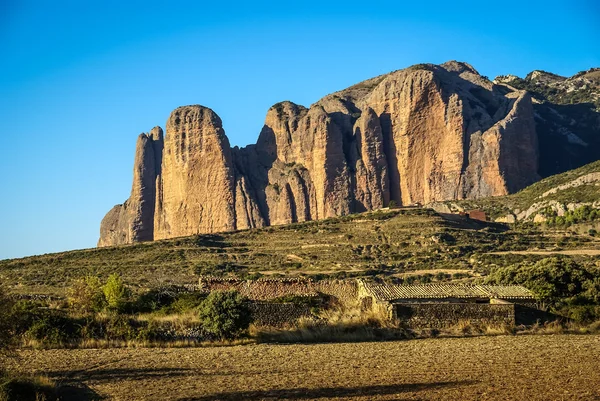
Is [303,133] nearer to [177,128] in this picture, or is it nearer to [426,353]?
[177,128]

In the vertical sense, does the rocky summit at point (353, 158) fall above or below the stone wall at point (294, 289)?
above

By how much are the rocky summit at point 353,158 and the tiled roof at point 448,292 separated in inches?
2411

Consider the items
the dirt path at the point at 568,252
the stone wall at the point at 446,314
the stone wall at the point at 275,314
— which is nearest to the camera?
the stone wall at the point at 446,314

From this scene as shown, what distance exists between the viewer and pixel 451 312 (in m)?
29.2

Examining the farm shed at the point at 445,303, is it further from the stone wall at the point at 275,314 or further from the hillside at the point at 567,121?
the hillside at the point at 567,121

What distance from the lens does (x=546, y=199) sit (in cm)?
7900

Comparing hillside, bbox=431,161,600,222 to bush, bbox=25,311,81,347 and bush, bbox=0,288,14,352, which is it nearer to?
bush, bbox=25,311,81,347

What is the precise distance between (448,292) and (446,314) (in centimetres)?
360

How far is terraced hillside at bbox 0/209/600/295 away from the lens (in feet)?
186

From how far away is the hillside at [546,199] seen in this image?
75.1 metres

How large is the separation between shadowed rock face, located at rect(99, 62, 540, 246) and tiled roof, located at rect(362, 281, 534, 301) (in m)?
61.2

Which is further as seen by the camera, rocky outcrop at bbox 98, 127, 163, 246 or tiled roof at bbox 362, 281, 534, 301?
rocky outcrop at bbox 98, 127, 163, 246

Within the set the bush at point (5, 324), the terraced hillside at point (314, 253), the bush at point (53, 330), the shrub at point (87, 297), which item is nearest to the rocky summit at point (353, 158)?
the terraced hillside at point (314, 253)

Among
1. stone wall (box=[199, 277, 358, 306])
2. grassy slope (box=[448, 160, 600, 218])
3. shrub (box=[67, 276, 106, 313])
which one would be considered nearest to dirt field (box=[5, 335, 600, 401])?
shrub (box=[67, 276, 106, 313])
